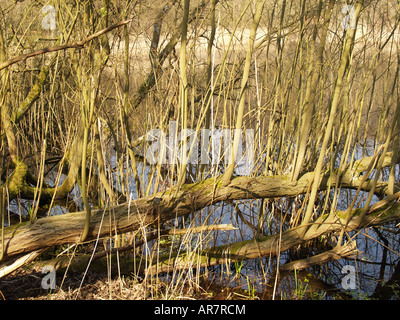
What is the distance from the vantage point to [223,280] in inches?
116

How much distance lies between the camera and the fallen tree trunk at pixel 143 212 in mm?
2264

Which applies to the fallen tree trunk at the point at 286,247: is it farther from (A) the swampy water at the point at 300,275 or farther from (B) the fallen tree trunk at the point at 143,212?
(B) the fallen tree trunk at the point at 143,212

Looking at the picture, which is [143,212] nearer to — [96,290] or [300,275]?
[96,290]

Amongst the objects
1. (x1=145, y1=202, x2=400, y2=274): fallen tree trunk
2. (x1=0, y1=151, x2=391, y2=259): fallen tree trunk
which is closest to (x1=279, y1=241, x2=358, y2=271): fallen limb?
(x1=145, y1=202, x2=400, y2=274): fallen tree trunk

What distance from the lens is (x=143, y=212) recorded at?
254 centimetres

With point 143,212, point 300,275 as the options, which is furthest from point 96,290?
point 300,275

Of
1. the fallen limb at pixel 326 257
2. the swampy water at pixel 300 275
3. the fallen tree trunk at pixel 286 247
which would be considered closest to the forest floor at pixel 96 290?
the swampy water at pixel 300 275

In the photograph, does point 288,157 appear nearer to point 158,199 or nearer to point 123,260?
point 158,199

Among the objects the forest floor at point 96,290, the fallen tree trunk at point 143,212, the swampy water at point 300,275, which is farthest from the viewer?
the swampy water at point 300,275

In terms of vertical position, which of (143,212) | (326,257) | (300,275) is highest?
(143,212)

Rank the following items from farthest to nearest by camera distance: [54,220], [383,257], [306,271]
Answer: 1. [383,257]
2. [306,271]
3. [54,220]

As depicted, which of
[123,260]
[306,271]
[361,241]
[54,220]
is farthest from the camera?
[361,241]

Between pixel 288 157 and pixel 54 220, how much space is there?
1.99m
